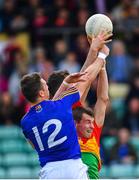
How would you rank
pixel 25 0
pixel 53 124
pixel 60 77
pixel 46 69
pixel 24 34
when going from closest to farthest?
1. pixel 53 124
2. pixel 60 77
3. pixel 46 69
4. pixel 24 34
5. pixel 25 0

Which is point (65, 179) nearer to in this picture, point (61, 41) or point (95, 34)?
point (95, 34)

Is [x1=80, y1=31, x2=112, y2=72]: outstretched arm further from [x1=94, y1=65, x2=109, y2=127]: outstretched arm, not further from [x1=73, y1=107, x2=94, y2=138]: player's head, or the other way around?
[x1=73, y1=107, x2=94, y2=138]: player's head

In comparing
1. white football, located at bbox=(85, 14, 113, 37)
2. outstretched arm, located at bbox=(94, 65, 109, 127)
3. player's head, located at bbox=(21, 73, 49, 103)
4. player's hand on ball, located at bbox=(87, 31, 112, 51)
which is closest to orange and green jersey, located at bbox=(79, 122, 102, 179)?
outstretched arm, located at bbox=(94, 65, 109, 127)

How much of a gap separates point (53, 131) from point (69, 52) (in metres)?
7.64

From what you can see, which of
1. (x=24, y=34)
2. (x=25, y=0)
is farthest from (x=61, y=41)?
(x=25, y=0)

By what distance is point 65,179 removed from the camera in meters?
7.93

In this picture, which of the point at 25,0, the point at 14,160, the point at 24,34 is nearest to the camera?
the point at 14,160

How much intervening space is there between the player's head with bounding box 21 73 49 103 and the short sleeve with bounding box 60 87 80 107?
0.64 ft

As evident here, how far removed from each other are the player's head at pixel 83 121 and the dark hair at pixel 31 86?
0.58 meters

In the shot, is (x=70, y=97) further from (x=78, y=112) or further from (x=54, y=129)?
(x=78, y=112)

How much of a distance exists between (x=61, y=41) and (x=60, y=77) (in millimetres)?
7340

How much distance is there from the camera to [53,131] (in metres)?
7.85

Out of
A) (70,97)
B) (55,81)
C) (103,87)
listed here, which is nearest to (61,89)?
(70,97)

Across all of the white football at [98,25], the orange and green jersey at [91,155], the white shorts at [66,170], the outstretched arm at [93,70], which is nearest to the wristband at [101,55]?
the outstretched arm at [93,70]
